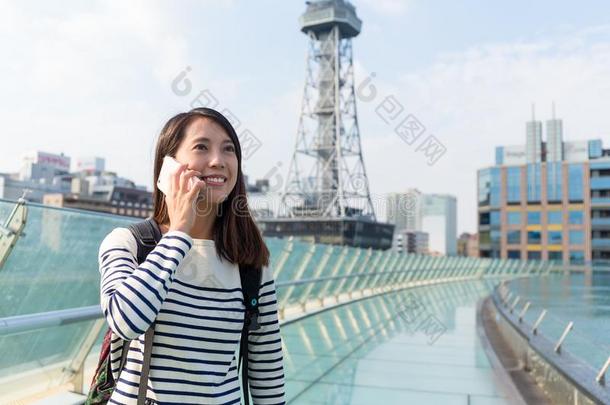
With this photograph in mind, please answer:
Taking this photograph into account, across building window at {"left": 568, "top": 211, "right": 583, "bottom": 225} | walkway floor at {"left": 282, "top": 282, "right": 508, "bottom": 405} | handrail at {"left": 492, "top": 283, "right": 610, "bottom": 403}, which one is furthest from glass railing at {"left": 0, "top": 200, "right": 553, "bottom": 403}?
building window at {"left": 568, "top": 211, "right": 583, "bottom": 225}

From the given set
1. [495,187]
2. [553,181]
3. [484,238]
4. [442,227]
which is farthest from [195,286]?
[442,227]

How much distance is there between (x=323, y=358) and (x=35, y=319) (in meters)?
3.46

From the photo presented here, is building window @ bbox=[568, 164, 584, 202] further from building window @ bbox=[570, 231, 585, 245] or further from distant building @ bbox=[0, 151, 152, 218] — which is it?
distant building @ bbox=[0, 151, 152, 218]

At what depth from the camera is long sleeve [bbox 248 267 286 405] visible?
4.98 ft

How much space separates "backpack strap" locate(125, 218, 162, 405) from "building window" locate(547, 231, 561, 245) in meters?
70.1

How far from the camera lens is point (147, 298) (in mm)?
1182

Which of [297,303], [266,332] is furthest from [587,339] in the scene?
[297,303]

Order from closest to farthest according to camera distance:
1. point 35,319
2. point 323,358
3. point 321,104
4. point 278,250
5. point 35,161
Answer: point 35,319 < point 323,358 < point 278,250 < point 321,104 < point 35,161

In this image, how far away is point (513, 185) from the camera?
66.5 metres

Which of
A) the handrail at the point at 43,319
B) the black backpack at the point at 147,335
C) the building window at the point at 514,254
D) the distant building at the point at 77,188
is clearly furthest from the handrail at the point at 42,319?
the building window at the point at 514,254

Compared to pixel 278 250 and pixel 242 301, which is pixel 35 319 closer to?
pixel 242 301

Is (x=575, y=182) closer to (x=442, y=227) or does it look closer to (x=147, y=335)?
(x=442, y=227)

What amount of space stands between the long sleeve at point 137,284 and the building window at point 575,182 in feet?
229

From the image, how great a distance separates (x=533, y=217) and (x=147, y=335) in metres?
70.2
